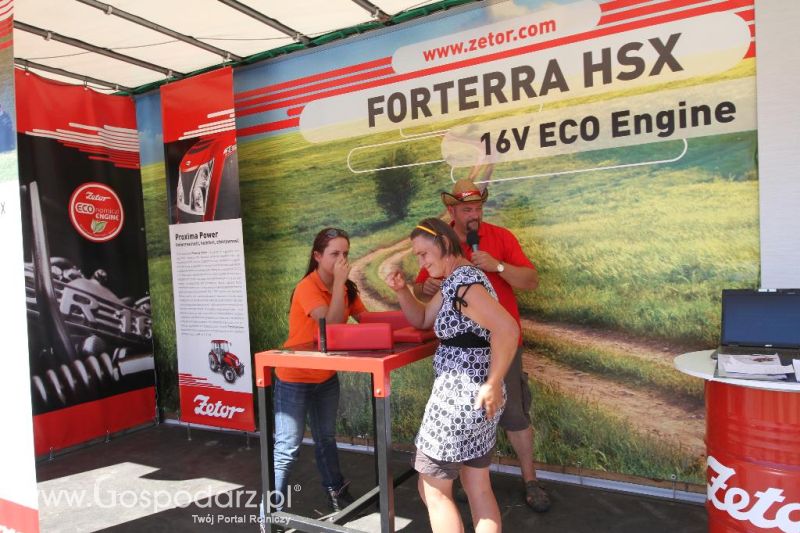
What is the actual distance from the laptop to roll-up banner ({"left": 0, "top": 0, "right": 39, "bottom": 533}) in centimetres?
287

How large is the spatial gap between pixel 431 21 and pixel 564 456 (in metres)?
2.96

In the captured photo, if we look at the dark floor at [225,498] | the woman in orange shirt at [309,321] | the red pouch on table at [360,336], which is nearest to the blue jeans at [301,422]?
the woman in orange shirt at [309,321]

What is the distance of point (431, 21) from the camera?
385 cm

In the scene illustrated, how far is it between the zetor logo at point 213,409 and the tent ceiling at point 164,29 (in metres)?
2.70

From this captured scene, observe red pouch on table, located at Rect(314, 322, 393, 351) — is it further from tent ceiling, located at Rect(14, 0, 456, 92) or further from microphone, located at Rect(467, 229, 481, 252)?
tent ceiling, located at Rect(14, 0, 456, 92)

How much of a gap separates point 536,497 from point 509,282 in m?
1.20

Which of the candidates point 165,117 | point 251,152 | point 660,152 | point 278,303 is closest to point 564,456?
point 660,152

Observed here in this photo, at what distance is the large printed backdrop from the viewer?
123 inches

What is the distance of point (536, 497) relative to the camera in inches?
125

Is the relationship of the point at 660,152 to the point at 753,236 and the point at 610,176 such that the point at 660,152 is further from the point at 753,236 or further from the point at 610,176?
the point at 753,236

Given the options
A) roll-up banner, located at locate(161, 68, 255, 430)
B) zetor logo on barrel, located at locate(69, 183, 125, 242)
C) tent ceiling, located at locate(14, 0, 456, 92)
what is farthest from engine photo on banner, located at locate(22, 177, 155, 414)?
tent ceiling, located at locate(14, 0, 456, 92)

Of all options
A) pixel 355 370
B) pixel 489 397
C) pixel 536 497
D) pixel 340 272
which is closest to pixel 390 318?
pixel 340 272

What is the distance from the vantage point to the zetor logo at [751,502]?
7.25 feet

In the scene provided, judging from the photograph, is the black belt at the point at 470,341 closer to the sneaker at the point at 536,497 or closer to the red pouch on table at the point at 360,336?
the red pouch on table at the point at 360,336
